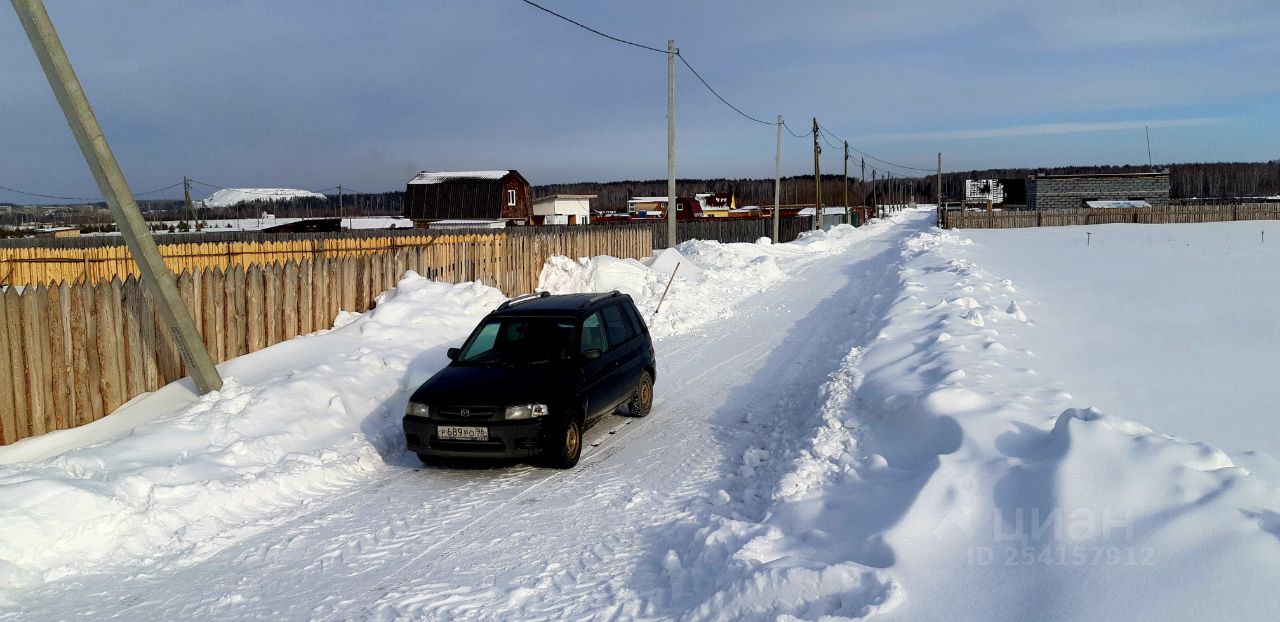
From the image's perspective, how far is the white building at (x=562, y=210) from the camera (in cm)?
7119

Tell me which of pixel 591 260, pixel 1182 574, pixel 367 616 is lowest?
pixel 367 616

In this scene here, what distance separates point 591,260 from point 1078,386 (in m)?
14.9

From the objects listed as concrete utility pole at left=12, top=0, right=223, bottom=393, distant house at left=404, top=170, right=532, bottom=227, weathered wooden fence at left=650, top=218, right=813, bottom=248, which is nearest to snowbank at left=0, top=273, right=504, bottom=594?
concrete utility pole at left=12, top=0, right=223, bottom=393

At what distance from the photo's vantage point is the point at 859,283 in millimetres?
25500

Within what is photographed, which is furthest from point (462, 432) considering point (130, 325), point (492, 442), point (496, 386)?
point (130, 325)

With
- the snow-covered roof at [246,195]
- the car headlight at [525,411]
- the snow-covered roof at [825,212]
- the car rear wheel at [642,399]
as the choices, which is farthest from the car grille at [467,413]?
the snow-covered roof at [246,195]

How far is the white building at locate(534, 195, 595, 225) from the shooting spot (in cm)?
7119

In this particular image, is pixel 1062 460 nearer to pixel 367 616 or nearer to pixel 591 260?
pixel 367 616

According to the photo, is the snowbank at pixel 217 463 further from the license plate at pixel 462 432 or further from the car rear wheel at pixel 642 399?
the car rear wheel at pixel 642 399

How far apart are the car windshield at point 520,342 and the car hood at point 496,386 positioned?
26 cm

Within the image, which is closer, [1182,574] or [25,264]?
[1182,574]

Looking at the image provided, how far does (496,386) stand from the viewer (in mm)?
8219

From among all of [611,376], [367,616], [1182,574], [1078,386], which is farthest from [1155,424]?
[367,616]

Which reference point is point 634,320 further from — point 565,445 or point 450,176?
Result: point 450,176
